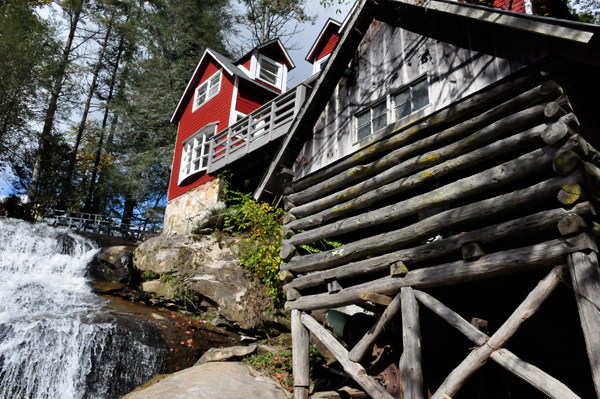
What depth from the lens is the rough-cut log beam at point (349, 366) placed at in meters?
6.24

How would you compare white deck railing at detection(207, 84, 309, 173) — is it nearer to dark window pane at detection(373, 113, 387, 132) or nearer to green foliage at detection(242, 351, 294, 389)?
dark window pane at detection(373, 113, 387, 132)

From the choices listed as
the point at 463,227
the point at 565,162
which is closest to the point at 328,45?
the point at 463,227

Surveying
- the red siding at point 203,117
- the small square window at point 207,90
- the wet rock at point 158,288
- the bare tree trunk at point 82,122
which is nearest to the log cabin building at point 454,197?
the wet rock at point 158,288

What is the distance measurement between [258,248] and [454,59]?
884 centimetres

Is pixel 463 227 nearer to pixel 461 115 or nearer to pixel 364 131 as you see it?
pixel 461 115

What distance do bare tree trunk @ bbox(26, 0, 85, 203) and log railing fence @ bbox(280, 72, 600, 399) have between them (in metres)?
23.9

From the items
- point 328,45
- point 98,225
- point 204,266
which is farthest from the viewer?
point 98,225

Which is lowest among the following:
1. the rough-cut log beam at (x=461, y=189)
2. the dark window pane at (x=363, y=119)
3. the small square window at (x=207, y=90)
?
the rough-cut log beam at (x=461, y=189)

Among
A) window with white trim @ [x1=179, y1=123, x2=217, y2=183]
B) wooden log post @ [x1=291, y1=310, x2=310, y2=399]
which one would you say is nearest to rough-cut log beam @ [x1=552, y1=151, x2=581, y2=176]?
wooden log post @ [x1=291, y1=310, x2=310, y2=399]

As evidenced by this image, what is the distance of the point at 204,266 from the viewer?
47.9ft

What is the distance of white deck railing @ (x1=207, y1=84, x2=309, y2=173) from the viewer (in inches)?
620

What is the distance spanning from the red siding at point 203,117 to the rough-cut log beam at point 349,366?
13.0 m

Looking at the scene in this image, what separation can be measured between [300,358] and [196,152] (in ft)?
53.0

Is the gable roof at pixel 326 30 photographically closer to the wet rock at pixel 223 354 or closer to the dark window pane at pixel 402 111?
the dark window pane at pixel 402 111
